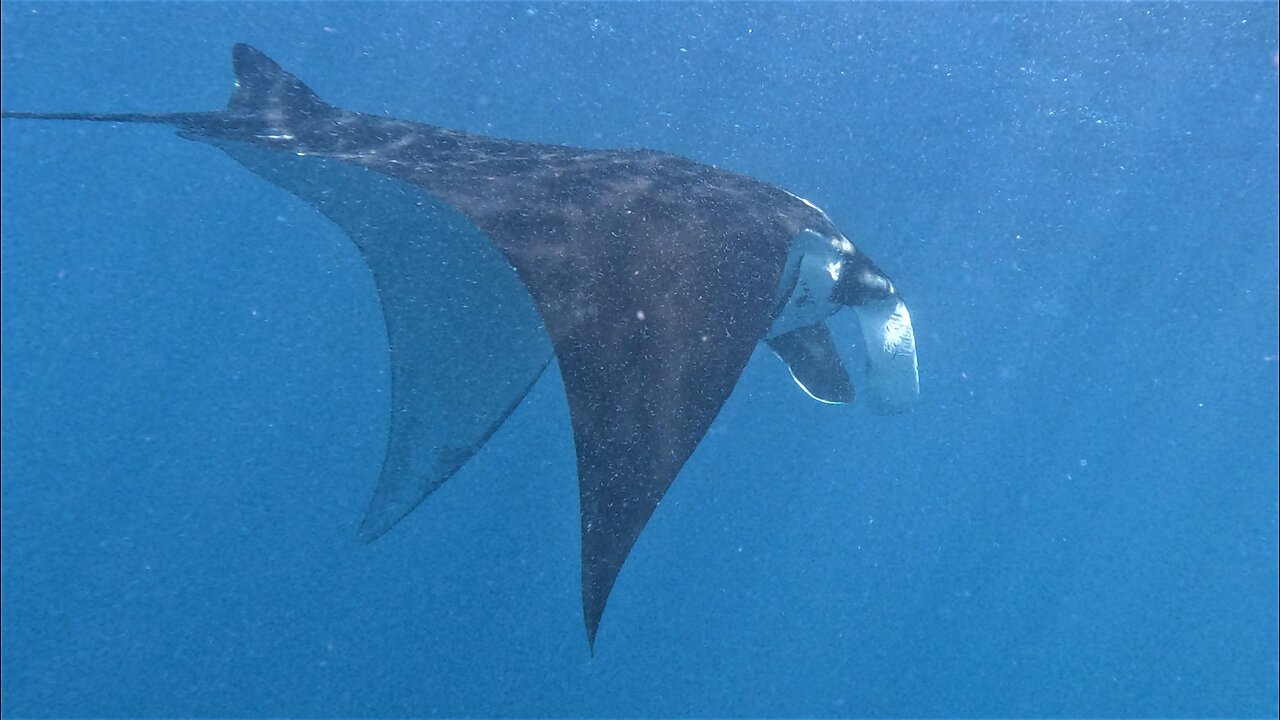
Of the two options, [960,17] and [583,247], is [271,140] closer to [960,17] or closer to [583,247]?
[583,247]

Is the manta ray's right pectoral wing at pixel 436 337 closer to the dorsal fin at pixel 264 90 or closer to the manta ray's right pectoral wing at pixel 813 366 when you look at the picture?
the dorsal fin at pixel 264 90

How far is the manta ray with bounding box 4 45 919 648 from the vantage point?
2.37m

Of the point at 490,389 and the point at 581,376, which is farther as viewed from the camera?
the point at 490,389

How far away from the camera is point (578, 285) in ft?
8.73

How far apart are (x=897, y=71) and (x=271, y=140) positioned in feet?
36.3

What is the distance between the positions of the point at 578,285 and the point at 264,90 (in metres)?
2.99

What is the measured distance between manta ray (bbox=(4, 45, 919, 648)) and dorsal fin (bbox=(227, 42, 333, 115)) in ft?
0.06

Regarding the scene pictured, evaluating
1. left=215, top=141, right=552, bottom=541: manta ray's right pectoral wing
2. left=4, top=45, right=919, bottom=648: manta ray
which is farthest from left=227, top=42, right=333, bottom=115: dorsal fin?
left=215, top=141, right=552, bottom=541: manta ray's right pectoral wing

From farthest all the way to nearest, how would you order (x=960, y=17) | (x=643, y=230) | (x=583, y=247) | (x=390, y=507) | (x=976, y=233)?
1. (x=976, y=233)
2. (x=960, y=17)
3. (x=390, y=507)
4. (x=643, y=230)
5. (x=583, y=247)

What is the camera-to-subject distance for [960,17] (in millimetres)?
11352

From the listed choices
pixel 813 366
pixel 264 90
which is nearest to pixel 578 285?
pixel 813 366

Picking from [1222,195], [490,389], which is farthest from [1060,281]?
[490,389]

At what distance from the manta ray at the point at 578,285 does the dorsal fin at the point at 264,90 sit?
0.06 feet

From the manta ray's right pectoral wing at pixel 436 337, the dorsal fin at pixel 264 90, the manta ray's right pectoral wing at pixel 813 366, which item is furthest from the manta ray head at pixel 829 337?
the dorsal fin at pixel 264 90
